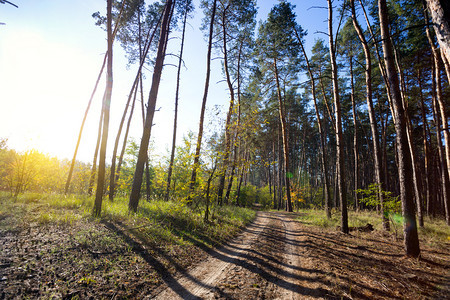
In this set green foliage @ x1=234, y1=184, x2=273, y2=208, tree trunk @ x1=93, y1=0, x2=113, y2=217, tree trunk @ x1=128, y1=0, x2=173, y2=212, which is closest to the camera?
tree trunk @ x1=93, y1=0, x2=113, y2=217

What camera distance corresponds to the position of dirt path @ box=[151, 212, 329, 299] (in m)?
2.93

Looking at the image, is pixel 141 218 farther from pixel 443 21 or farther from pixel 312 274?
pixel 443 21

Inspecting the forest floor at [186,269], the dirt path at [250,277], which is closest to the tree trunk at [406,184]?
the forest floor at [186,269]

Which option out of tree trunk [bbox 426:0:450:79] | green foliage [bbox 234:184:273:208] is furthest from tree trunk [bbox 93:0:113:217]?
green foliage [bbox 234:184:273:208]

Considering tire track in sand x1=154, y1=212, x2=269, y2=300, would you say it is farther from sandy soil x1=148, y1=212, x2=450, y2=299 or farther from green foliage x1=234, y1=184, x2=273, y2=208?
green foliage x1=234, y1=184, x2=273, y2=208

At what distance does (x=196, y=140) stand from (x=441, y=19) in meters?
6.69

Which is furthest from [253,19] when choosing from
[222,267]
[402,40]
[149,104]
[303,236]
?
[222,267]

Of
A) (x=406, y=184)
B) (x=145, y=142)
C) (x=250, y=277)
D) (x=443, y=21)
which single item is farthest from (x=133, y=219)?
(x=443, y=21)

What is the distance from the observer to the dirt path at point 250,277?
9.62 ft

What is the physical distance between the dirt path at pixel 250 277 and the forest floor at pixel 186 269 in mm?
18

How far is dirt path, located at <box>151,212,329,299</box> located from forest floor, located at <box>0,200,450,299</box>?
18 mm

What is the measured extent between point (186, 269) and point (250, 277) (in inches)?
53.6

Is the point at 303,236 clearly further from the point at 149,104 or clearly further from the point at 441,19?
the point at 149,104

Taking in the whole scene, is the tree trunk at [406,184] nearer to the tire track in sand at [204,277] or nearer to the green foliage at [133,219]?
the tire track in sand at [204,277]
